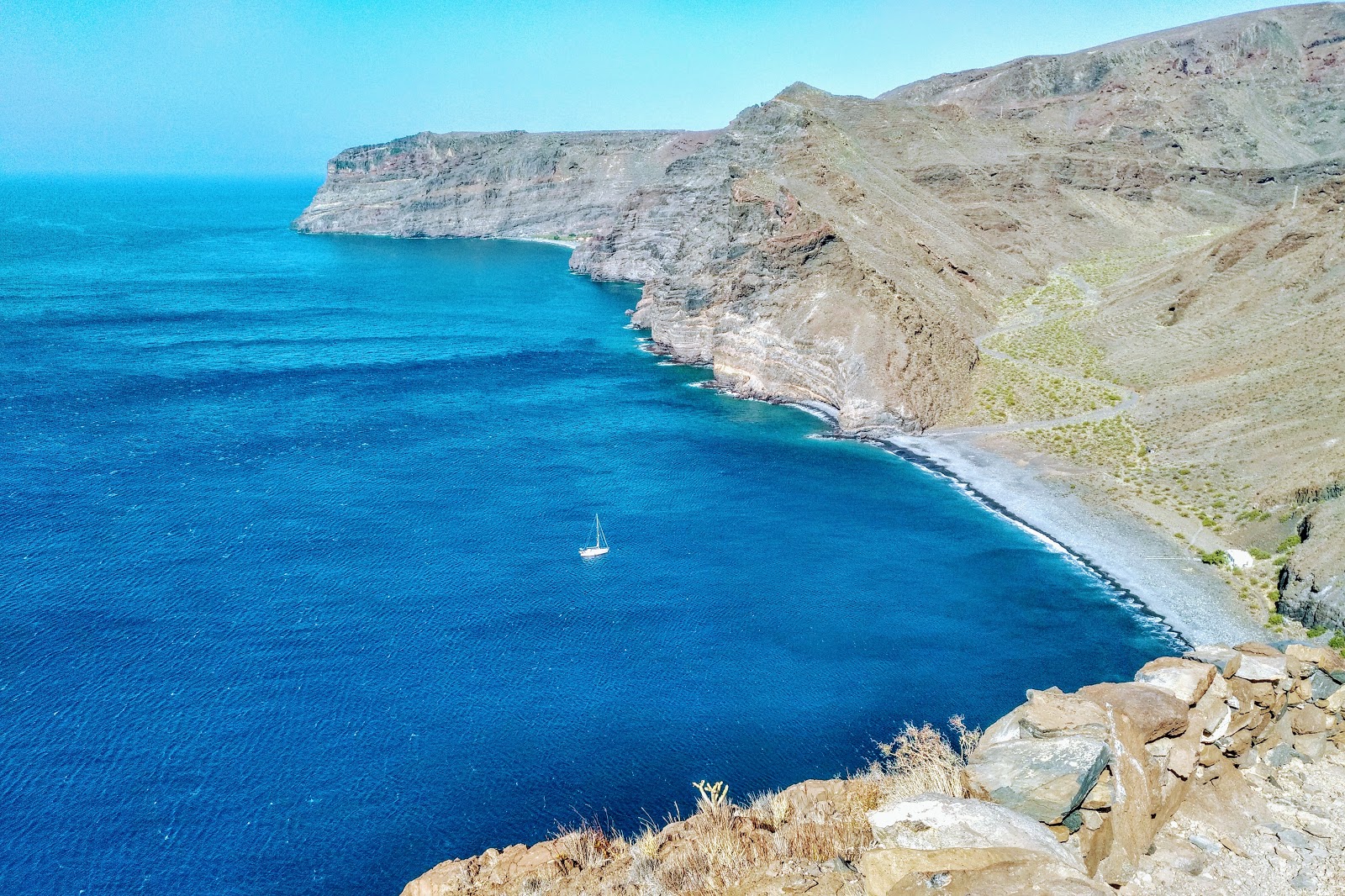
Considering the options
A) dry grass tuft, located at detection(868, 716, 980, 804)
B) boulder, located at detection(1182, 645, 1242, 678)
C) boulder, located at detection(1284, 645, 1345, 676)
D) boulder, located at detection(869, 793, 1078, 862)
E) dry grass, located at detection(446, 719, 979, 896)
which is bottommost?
dry grass, located at detection(446, 719, 979, 896)

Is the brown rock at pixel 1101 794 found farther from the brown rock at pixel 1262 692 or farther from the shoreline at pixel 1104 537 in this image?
the shoreline at pixel 1104 537

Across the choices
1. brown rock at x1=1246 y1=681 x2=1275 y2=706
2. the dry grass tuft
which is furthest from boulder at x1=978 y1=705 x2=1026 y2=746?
brown rock at x1=1246 y1=681 x2=1275 y2=706

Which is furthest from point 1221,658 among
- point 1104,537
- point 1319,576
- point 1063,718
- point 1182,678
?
point 1104,537

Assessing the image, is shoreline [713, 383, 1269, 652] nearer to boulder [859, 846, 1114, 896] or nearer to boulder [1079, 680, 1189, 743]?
boulder [1079, 680, 1189, 743]

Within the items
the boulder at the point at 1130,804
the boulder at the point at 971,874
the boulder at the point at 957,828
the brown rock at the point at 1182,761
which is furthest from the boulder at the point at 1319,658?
the boulder at the point at 971,874

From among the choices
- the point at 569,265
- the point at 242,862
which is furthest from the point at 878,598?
the point at 569,265

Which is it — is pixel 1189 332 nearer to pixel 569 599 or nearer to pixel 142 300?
pixel 569 599
